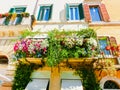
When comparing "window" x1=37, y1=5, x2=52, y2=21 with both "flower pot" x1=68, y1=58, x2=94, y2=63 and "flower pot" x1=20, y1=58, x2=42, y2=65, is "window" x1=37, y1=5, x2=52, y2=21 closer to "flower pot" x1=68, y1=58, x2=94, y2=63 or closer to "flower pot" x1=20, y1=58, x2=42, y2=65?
"flower pot" x1=20, y1=58, x2=42, y2=65

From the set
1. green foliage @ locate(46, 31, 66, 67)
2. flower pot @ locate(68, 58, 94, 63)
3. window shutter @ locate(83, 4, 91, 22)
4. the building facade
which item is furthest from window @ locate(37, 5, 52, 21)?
flower pot @ locate(68, 58, 94, 63)

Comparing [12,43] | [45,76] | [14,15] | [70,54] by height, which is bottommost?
[45,76]

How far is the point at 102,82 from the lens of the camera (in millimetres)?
9531

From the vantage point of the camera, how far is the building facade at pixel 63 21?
31.8 ft

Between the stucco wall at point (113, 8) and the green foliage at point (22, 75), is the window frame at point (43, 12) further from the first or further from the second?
the green foliage at point (22, 75)

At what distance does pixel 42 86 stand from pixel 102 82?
290 cm

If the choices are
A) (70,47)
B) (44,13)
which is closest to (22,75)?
(70,47)

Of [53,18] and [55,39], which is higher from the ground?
[53,18]

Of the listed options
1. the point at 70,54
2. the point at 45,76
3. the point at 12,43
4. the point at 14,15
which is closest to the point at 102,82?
the point at 70,54

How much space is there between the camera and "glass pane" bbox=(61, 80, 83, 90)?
330 inches

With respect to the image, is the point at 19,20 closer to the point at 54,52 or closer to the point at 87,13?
the point at 54,52

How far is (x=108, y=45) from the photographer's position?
11109 mm

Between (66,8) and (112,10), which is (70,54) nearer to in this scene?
(66,8)

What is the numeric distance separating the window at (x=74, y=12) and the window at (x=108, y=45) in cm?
225
